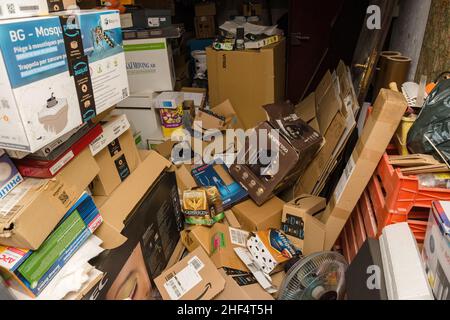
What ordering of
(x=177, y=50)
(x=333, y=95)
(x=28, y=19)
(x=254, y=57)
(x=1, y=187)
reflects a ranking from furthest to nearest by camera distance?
(x=177, y=50) < (x=254, y=57) < (x=333, y=95) < (x=1, y=187) < (x=28, y=19)

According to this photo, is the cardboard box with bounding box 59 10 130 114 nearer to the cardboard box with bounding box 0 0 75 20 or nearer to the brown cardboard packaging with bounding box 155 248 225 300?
the cardboard box with bounding box 0 0 75 20

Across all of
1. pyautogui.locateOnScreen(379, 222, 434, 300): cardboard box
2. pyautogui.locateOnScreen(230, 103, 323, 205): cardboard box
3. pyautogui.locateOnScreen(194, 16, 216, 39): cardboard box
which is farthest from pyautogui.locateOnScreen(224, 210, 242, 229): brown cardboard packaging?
pyautogui.locateOnScreen(194, 16, 216, 39): cardboard box

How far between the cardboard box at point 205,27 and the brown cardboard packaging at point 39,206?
2571 millimetres

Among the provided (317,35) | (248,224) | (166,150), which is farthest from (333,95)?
(317,35)

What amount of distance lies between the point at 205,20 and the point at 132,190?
2.52 metres

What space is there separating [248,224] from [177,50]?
185 cm

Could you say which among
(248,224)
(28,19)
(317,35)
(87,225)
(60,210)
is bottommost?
(248,224)

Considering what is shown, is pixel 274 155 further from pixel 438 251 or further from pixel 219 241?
pixel 438 251

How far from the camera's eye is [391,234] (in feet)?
3.48

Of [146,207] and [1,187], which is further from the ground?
[1,187]

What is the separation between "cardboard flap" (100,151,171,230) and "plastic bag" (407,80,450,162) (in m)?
1.14

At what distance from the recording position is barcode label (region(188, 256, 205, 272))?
1421mm

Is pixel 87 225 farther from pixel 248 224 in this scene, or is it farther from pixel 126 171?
pixel 248 224

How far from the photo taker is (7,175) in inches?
41.2
